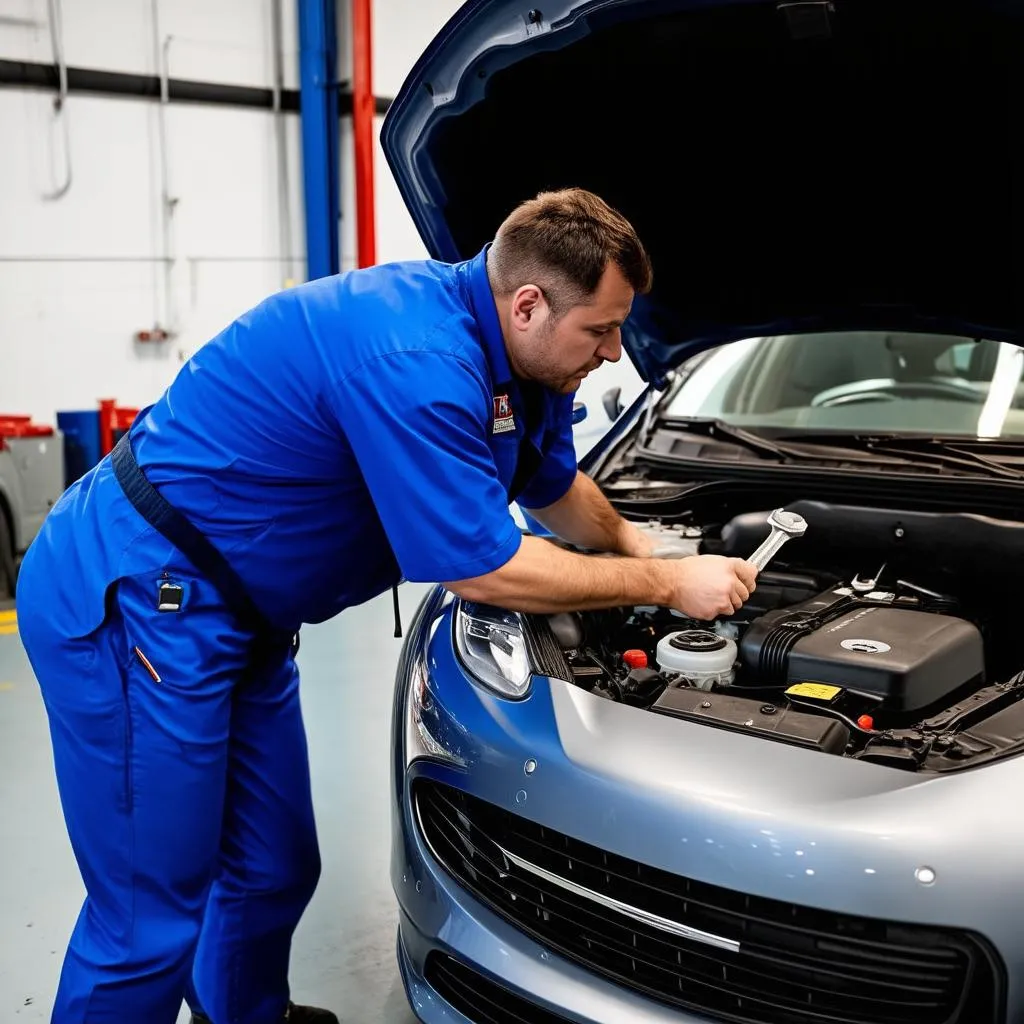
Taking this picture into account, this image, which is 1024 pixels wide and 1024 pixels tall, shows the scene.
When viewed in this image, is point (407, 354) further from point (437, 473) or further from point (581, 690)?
point (581, 690)

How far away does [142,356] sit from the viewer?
21.6ft

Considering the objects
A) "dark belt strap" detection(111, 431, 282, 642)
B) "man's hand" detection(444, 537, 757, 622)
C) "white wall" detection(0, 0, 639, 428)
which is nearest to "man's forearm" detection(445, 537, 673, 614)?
"man's hand" detection(444, 537, 757, 622)

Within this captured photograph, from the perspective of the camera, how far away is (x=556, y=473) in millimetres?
1981

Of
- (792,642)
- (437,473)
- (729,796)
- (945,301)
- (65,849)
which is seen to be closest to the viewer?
(729,796)

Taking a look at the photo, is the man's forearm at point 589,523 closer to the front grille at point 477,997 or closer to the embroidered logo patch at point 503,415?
the embroidered logo patch at point 503,415

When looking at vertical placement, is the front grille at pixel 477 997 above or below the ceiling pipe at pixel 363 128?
below

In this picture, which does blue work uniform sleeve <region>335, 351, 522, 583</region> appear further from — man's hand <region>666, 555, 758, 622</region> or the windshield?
the windshield

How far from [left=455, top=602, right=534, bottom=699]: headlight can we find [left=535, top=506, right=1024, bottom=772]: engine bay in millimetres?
58

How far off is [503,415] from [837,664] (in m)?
0.60

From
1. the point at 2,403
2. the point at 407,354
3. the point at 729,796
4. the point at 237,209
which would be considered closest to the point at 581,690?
the point at 729,796

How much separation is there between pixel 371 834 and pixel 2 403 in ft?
14.6

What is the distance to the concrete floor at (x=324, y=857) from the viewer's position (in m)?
2.09

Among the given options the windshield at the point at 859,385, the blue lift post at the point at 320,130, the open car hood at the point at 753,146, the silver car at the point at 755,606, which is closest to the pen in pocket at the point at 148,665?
the silver car at the point at 755,606

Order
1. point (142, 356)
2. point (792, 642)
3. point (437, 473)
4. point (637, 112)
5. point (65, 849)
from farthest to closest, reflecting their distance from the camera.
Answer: point (142, 356) → point (65, 849) → point (637, 112) → point (792, 642) → point (437, 473)
